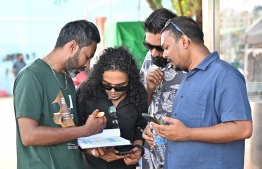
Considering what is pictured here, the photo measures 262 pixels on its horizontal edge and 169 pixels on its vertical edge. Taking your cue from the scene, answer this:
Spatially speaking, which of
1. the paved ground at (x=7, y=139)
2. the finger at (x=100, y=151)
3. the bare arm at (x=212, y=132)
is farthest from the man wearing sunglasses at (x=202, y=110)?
the paved ground at (x=7, y=139)

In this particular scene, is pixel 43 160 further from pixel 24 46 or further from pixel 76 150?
pixel 24 46

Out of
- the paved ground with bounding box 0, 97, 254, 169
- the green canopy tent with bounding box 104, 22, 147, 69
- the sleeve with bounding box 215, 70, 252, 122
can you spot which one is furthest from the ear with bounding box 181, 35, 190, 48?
the green canopy tent with bounding box 104, 22, 147, 69

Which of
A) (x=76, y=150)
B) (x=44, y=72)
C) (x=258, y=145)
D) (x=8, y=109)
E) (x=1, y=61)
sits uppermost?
(x=44, y=72)

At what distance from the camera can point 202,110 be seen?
2588mm

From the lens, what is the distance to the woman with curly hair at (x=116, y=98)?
327 centimetres

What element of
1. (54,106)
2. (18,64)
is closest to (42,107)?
(54,106)

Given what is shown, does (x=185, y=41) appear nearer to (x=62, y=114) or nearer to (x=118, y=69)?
(x=118, y=69)

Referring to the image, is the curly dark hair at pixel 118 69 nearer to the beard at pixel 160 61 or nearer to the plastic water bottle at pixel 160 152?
the beard at pixel 160 61

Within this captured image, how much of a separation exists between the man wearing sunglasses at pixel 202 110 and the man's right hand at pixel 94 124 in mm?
435

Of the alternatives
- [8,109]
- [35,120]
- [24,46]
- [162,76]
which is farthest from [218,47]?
[24,46]

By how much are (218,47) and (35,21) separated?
11981 mm

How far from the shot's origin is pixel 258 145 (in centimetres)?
454

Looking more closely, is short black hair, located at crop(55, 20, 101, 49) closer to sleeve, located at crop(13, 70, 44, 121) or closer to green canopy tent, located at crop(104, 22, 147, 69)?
sleeve, located at crop(13, 70, 44, 121)

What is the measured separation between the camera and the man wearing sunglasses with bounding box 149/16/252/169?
2.48 m
